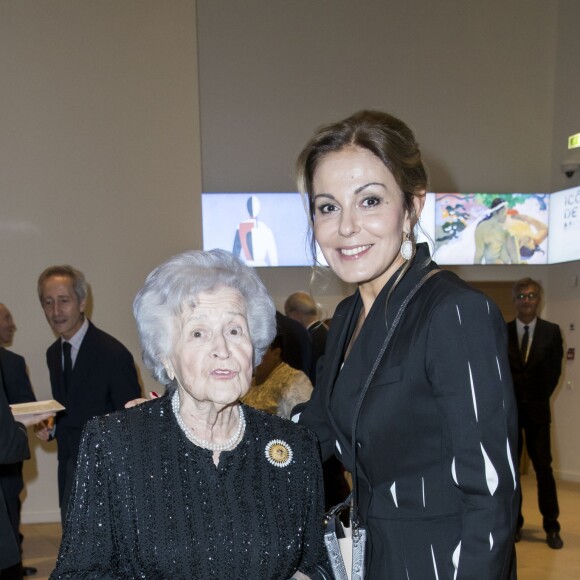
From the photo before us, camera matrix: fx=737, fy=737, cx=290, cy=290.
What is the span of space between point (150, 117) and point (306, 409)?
5.39m

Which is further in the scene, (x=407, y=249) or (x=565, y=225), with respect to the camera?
(x=565, y=225)

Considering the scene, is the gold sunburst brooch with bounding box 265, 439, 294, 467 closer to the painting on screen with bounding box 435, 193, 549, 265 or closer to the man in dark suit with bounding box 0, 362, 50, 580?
the man in dark suit with bounding box 0, 362, 50, 580

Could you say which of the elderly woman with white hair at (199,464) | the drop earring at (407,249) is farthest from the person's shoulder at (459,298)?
the elderly woman with white hair at (199,464)

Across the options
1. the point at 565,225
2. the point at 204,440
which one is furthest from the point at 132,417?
the point at 565,225

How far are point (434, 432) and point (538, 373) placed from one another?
5.01 meters

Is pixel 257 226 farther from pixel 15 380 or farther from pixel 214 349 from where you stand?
pixel 214 349

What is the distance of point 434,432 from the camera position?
1654 mm

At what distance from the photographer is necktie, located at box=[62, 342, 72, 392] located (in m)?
4.64

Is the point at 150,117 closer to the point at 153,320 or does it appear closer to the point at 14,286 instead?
the point at 14,286

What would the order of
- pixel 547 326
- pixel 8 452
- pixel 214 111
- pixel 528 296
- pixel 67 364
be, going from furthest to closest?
pixel 214 111, pixel 528 296, pixel 547 326, pixel 67 364, pixel 8 452

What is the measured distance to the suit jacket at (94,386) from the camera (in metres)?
4.46

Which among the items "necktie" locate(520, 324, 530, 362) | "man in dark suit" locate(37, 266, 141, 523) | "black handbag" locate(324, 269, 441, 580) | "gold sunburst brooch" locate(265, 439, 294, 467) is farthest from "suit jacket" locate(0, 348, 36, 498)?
"necktie" locate(520, 324, 530, 362)

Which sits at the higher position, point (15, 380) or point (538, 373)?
point (15, 380)

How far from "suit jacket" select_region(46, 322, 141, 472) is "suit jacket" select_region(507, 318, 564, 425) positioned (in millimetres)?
3388
